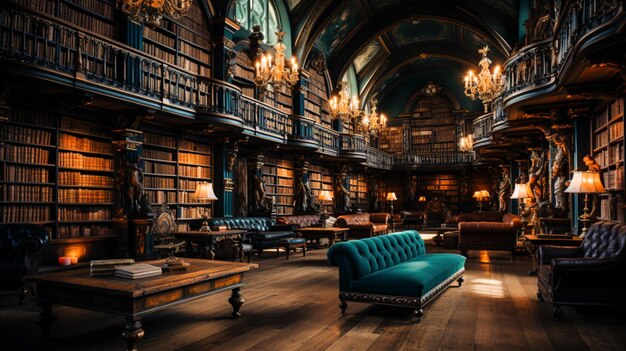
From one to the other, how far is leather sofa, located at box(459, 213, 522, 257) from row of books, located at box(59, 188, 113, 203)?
6.70 metres

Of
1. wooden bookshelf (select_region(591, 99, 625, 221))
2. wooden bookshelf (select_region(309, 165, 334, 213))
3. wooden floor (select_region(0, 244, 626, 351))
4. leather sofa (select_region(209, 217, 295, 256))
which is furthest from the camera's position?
wooden bookshelf (select_region(309, 165, 334, 213))

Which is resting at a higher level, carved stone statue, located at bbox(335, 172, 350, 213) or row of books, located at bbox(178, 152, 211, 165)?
row of books, located at bbox(178, 152, 211, 165)

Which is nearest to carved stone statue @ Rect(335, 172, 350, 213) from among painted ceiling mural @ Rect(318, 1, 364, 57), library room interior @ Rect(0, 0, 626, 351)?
library room interior @ Rect(0, 0, 626, 351)

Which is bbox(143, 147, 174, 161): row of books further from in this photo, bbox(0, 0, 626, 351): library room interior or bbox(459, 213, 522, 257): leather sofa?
bbox(459, 213, 522, 257): leather sofa

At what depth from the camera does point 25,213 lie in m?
6.68

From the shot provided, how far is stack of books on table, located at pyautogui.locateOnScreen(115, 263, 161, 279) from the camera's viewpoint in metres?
3.51

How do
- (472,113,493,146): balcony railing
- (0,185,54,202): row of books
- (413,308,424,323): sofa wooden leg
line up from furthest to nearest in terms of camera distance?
(472,113,493,146): balcony railing → (0,185,54,202): row of books → (413,308,424,323): sofa wooden leg

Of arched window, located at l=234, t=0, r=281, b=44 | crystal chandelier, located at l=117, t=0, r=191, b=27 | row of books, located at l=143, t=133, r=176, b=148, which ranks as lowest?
row of books, located at l=143, t=133, r=176, b=148

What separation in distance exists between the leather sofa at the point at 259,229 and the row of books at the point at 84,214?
2.04 meters

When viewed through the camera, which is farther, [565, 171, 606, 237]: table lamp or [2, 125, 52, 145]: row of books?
[2, 125, 52, 145]: row of books

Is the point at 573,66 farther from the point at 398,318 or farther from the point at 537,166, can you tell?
the point at 537,166

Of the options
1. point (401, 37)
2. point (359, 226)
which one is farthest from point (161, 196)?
point (401, 37)

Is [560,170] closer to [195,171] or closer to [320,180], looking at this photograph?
[195,171]

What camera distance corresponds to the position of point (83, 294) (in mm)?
3352
